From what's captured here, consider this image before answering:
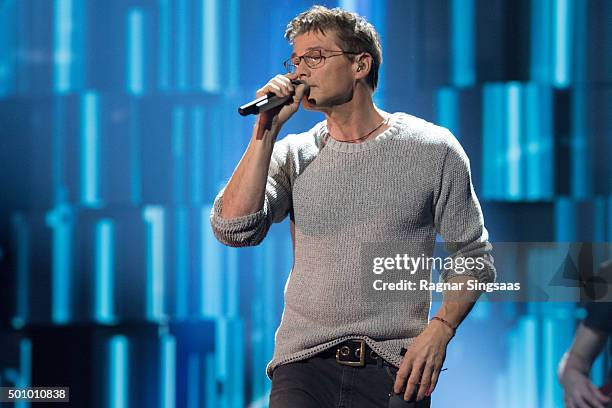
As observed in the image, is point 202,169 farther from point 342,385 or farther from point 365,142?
point 342,385

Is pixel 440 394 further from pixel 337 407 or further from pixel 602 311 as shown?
pixel 337 407

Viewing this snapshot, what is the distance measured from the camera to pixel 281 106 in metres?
1.95

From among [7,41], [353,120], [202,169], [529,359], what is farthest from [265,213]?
[7,41]

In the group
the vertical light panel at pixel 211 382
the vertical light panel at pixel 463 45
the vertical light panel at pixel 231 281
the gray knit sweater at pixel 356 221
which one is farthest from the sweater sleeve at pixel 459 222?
the vertical light panel at pixel 211 382

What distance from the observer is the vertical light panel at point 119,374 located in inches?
121

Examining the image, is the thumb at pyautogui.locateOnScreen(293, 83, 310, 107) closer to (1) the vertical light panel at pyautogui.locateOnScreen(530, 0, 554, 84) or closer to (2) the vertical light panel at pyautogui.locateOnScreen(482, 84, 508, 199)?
(2) the vertical light panel at pyautogui.locateOnScreen(482, 84, 508, 199)

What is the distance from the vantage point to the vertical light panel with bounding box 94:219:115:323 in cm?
306

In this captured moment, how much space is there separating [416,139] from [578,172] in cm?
116

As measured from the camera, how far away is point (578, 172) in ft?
9.67

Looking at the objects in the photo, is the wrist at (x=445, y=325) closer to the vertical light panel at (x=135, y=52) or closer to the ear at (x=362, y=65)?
the ear at (x=362, y=65)

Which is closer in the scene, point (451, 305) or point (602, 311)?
point (451, 305)

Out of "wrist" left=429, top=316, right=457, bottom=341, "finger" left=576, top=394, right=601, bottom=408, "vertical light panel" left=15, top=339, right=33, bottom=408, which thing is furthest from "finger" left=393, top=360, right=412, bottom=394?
"vertical light panel" left=15, top=339, right=33, bottom=408


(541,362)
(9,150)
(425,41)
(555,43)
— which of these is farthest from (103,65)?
(541,362)

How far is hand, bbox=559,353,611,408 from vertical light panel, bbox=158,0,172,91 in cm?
A: 161
